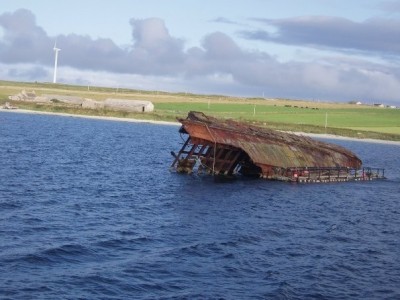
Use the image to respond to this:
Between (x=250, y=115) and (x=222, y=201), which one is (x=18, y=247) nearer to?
(x=222, y=201)

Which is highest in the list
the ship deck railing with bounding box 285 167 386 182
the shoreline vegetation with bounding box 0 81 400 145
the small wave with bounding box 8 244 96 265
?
the shoreline vegetation with bounding box 0 81 400 145

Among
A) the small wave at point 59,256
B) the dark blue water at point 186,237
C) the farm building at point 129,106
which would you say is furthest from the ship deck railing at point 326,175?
the farm building at point 129,106

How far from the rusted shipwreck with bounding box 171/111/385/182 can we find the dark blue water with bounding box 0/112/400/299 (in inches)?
91.7

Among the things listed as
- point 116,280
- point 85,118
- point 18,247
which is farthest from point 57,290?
point 85,118

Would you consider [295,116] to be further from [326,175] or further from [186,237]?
[186,237]


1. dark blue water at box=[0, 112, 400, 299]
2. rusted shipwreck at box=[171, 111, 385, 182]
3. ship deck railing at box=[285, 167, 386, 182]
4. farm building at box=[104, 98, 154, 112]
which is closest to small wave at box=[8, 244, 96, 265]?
dark blue water at box=[0, 112, 400, 299]

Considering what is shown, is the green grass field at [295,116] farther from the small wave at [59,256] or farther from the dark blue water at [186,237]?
the small wave at [59,256]

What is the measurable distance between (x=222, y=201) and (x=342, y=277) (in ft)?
65.5

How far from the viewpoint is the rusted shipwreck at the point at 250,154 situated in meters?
60.7

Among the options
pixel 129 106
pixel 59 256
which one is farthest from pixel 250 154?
pixel 129 106

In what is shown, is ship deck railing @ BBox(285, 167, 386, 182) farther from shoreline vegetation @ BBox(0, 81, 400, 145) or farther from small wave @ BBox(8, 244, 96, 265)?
shoreline vegetation @ BBox(0, 81, 400, 145)

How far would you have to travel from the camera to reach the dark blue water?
2642cm

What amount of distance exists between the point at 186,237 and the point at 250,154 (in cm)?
2689

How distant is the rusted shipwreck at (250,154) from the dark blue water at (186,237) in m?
2.33
